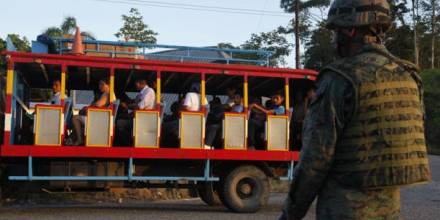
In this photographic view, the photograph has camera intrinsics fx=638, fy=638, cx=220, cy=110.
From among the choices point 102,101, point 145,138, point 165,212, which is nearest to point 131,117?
point 145,138

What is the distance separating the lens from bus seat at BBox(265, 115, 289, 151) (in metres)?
11.7

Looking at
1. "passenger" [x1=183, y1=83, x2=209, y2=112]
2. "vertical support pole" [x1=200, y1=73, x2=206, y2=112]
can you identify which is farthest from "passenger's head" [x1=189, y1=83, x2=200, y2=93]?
"passenger" [x1=183, y1=83, x2=209, y2=112]

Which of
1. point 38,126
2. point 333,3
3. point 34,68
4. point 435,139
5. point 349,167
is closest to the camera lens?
point 349,167

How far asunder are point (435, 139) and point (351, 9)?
Answer: 1607 inches

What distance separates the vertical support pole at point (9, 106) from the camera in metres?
10.4

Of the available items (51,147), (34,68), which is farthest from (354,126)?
(34,68)

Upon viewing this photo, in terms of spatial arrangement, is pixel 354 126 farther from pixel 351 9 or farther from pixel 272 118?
pixel 272 118

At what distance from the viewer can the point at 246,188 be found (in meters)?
11.6

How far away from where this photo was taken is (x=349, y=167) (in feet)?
9.16

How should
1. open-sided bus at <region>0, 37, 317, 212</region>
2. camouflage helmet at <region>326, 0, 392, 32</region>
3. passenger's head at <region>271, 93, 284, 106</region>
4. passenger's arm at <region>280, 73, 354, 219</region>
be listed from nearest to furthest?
passenger's arm at <region>280, 73, 354, 219</region>, camouflage helmet at <region>326, 0, 392, 32</region>, open-sided bus at <region>0, 37, 317, 212</region>, passenger's head at <region>271, 93, 284, 106</region>

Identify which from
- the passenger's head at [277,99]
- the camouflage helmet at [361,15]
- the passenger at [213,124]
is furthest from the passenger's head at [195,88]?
the camouflage helmet at [361,15]

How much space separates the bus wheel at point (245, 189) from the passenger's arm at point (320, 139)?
28.4ft

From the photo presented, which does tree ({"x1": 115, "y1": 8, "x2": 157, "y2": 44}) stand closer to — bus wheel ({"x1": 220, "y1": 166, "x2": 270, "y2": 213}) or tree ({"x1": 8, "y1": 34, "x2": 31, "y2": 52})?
tree ({"x1": 8, "y1": 34, "x2": 31, "y2": 52})

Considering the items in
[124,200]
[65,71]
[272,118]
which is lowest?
[124,200]
